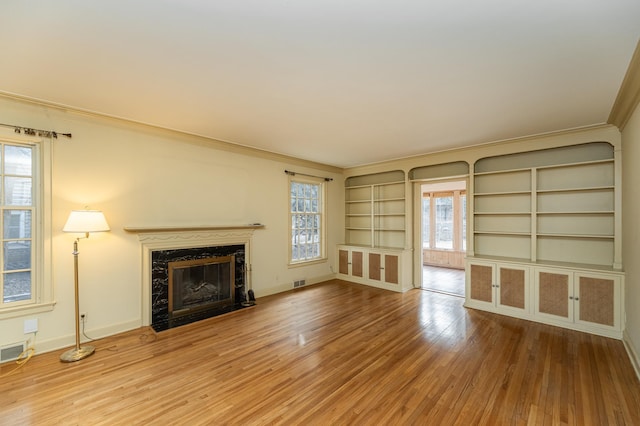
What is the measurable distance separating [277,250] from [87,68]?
3759 mm

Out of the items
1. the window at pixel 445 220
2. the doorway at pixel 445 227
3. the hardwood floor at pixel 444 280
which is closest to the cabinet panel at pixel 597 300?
the hardwood floor at pixel 444 280

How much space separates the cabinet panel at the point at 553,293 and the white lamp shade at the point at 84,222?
18.6 ft

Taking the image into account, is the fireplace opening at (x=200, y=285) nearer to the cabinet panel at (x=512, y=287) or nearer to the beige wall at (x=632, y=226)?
the cabinet panel at (x=512, y=287)

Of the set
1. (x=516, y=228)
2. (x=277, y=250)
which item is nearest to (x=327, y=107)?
(x=277, y=250)

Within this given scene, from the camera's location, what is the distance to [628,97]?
264 centimetres

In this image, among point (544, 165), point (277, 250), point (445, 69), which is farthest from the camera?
point (277, 250)

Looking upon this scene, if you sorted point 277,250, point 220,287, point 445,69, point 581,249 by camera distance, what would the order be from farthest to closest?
point 277,250, point 220,287, point 581,249, point 445,69

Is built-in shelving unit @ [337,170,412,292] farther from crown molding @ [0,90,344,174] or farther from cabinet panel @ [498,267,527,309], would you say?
cabinet panel @ [498,267,527,309]

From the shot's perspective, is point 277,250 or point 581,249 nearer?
point 581,249

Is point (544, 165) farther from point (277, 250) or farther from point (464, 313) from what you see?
point (277, 250)

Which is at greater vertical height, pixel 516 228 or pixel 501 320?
pixel 516 228

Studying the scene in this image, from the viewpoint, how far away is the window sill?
2.76m

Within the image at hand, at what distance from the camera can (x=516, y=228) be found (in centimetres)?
445

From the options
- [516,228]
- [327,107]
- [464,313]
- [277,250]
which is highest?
[327,107]
